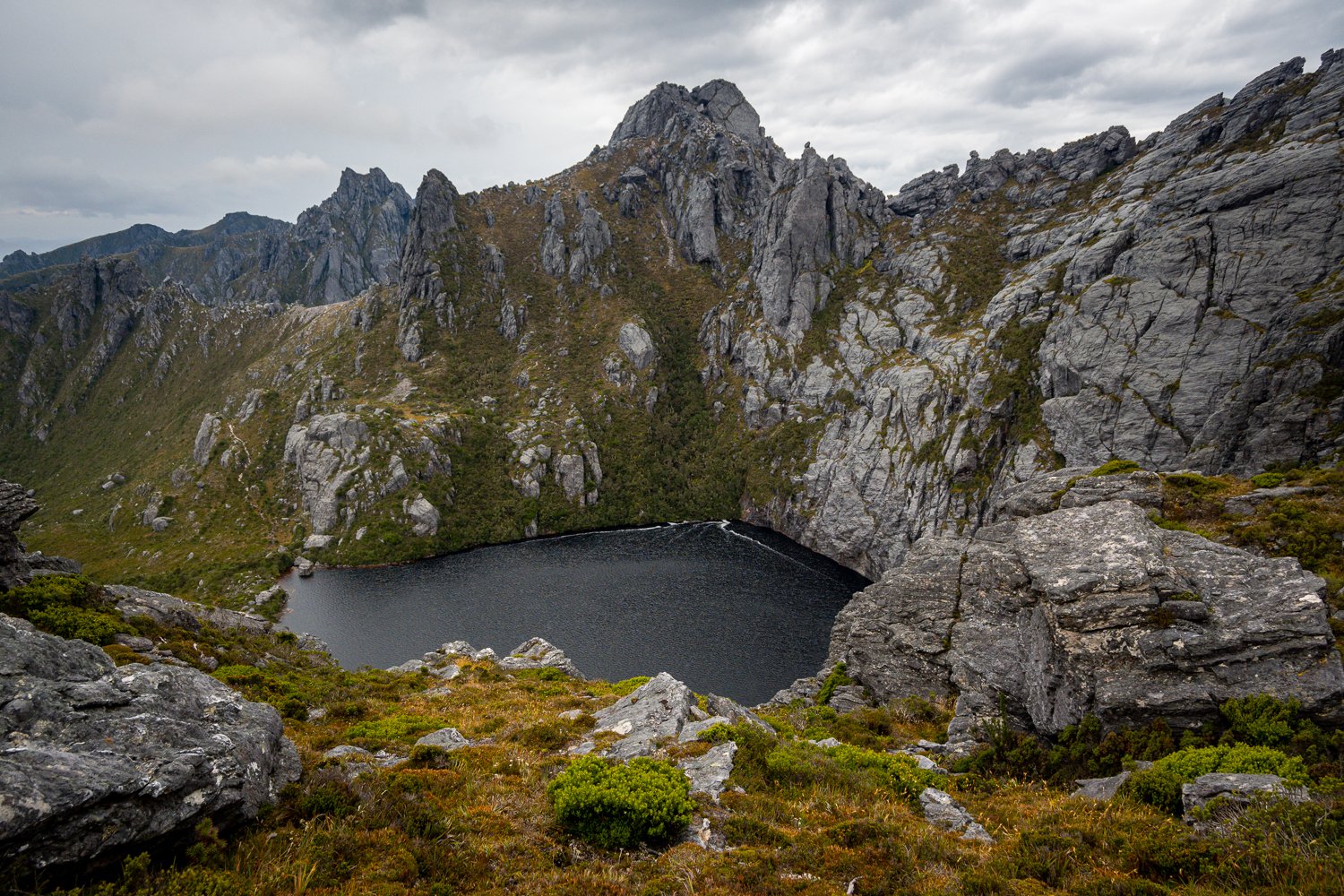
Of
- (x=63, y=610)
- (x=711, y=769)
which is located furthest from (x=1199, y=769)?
(x=63, y=610)

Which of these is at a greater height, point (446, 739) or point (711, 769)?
point (711, 769)

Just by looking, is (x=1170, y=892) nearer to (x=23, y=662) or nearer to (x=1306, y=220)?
(x=23, y=662)

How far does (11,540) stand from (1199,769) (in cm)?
3995

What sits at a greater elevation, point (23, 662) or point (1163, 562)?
point (23, 662)

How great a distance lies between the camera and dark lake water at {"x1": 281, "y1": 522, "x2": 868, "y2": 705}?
71938mm

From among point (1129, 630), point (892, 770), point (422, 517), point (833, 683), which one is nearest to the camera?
point (892, 770)

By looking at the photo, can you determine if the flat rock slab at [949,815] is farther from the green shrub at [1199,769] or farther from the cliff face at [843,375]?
the cliff face at [843,375]

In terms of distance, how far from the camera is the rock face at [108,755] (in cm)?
662

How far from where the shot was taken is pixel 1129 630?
695 inches

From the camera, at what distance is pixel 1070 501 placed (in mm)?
28844

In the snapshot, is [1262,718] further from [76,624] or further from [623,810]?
[76,624]

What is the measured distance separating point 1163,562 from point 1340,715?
5497mm

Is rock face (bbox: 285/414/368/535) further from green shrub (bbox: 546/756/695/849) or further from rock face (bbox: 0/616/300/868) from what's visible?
green shrub (bbox: 546/756/695/849)

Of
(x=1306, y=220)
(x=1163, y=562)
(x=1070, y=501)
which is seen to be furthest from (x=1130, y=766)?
(x=1306, y=220)
